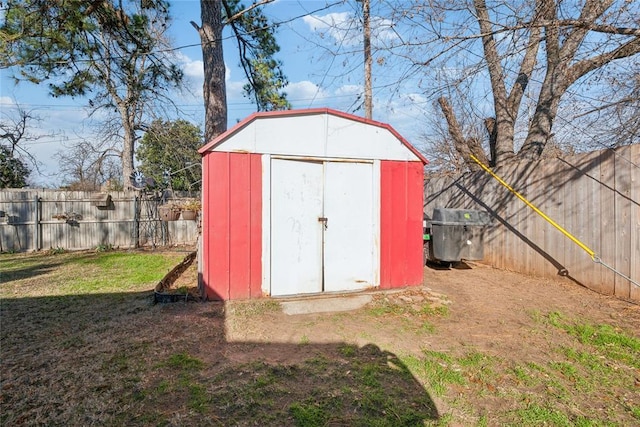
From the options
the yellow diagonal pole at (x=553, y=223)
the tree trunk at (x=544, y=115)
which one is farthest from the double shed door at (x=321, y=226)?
the tree trunk at (x=544, y=115)

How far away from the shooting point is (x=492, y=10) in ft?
14.8

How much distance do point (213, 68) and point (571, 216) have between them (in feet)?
24.4

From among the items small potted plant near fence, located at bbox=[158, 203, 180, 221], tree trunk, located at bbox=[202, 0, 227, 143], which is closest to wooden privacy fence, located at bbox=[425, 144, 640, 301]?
tree trunk, located at bbox=[202, 0, 227, 143]

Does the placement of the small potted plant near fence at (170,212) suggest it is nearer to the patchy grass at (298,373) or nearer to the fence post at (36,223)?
the fence post at (36,223)

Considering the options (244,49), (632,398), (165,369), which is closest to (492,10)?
(632,398)

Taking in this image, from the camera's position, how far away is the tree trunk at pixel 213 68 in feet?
25.3

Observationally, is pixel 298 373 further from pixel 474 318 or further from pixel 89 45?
pixel 89 45

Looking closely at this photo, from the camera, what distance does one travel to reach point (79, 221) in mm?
10516

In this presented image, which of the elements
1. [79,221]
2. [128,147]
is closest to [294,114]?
[79,221]

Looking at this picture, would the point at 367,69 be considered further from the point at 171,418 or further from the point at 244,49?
the point at 171,418

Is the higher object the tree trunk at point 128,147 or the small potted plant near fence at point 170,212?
the tree trunk at point 128,147

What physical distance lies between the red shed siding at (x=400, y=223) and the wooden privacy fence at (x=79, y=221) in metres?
8.61

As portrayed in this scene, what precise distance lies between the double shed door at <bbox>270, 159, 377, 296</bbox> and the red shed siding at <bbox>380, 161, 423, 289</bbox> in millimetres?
212

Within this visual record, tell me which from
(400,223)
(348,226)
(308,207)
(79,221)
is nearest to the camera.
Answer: (308,207)
